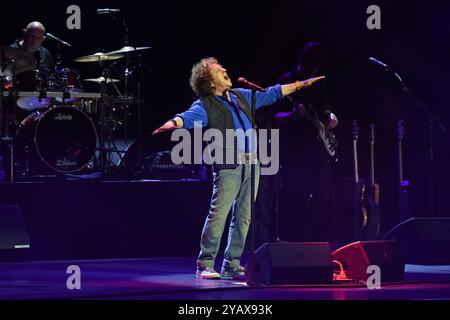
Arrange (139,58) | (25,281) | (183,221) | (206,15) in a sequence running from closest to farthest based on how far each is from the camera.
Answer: (25,281) < (183,221) < (139,58) < (206,15)

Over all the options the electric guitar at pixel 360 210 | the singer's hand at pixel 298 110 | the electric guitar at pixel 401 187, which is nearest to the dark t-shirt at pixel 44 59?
the singer's hand at pixel 298 110

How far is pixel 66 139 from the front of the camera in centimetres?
988

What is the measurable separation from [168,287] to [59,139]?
3.60m

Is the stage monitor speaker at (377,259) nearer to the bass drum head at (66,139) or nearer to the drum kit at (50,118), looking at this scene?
the drum kit at (50,118)

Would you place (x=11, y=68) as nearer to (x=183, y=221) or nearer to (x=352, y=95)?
(x=183, y=221)

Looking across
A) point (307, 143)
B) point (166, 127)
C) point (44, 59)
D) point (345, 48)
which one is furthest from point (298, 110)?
point (44, 59)

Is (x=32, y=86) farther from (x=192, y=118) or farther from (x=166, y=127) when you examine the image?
(x=166, y=127)

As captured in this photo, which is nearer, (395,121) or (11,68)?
(11,68)

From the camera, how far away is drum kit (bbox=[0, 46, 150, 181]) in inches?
378

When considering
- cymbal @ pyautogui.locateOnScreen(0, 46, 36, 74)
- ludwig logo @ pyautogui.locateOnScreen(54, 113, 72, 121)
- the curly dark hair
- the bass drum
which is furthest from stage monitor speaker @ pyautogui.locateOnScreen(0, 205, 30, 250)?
the curly dark hair

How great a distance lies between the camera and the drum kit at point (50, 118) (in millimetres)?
9594

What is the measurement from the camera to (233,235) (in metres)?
7.43

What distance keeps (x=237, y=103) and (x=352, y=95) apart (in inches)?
134

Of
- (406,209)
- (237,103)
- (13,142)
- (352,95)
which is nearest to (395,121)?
(352,95)
